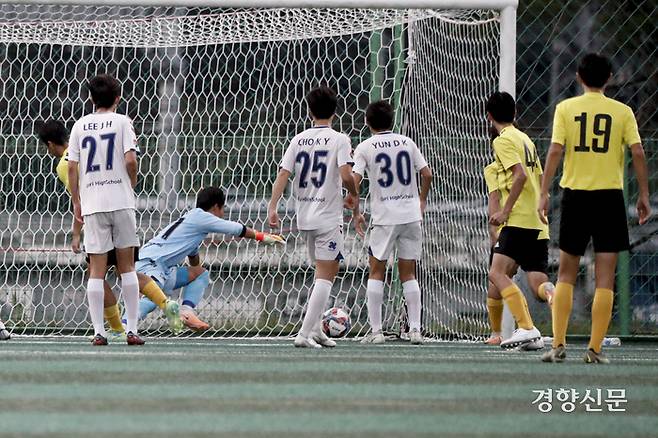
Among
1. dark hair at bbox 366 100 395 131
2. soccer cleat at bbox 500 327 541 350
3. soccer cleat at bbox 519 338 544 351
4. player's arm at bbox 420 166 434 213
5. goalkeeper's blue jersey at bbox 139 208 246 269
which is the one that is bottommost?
soccer cleat at bbox 519 338 544 351

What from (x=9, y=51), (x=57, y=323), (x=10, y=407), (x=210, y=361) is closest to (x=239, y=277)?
(x=57, y=323)

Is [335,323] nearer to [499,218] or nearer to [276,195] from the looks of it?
[276,195]

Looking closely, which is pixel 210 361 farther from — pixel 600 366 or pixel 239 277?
pixel 239 277

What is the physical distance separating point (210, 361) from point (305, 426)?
2504mm

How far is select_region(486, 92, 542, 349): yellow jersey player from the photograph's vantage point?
8711 mm

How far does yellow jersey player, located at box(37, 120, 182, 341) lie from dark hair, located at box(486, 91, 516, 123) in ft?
9.10

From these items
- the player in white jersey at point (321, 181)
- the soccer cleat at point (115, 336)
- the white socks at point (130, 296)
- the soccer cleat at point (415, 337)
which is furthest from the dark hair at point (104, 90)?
the soccer cleat at point (415, 337)

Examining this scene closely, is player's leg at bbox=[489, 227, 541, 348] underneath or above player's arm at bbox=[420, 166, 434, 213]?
underneath

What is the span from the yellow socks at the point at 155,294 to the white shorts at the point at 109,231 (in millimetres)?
1472

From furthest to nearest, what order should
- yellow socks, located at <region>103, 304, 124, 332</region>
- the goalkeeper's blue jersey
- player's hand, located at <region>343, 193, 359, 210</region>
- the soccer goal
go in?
1. the soccer goal
2. the goalkeeper's blue jersey
3. yellow socks, located at <region>103, 304, 124, 332</region>
4. player's hand, located at <region>343, 193, 359, 210</region>

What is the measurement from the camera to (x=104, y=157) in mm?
8453

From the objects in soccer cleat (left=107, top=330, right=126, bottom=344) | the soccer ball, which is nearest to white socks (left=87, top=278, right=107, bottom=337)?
soccer cleat (left=107, top=330, right=126, bottom=344)

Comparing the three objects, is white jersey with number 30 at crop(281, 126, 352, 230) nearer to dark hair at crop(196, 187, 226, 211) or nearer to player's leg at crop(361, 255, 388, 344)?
player's leg at crop(361, 255, 388, 344)

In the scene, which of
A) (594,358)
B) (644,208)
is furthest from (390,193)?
(594,358)
